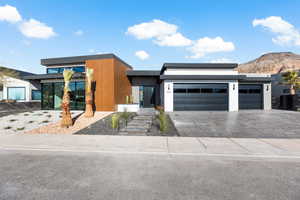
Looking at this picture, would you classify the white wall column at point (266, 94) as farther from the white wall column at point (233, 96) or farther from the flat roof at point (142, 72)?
the flat roof at point (142, 72)

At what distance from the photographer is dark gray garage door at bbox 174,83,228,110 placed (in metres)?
16.1

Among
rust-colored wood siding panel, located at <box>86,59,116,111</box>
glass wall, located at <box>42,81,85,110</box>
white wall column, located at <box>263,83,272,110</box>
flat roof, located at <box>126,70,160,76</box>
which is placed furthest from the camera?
flat roof, located at <box>126,70,160,76</box>

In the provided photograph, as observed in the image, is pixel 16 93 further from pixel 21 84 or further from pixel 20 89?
pixel 21 84

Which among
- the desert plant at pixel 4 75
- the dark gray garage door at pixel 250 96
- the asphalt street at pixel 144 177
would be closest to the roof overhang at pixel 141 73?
the dark gray garage door at pixel 250 96

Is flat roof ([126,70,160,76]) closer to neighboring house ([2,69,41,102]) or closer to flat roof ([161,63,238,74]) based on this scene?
flat roof ([161,63,238,74])

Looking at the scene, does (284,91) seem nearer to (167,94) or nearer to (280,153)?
(167,94)

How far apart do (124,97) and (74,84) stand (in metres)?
5.51

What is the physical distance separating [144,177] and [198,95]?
45.6 ft

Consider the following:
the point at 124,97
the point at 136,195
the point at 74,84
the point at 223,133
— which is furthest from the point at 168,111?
the point at 136,195

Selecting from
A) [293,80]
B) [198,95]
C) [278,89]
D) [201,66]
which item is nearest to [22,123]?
[198,95]

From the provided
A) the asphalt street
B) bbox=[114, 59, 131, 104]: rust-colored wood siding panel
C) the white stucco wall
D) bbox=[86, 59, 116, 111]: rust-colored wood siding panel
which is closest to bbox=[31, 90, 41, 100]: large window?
the white stucco wall

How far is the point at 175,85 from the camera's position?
16.1 metres

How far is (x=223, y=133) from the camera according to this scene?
25.9 feet

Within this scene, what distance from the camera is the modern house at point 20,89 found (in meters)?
20.5
